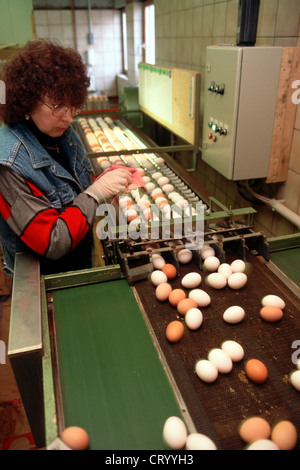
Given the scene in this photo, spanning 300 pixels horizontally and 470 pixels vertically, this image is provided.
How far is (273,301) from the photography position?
1.26 metres

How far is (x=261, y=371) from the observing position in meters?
1.01

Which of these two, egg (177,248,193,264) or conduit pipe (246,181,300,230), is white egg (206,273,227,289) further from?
conduit pipe (246,181,300,230)

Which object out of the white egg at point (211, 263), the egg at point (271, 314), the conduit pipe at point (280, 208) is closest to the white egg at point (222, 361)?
the egg at point (271, 314)

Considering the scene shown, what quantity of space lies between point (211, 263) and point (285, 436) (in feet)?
2.38

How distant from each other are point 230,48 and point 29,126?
1478 mm

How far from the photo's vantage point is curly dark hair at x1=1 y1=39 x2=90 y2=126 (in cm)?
128

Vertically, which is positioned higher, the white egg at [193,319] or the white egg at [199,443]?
the white egg at [193,319]

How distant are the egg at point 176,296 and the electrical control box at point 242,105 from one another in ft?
4.54

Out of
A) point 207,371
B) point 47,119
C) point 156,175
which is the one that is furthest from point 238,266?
point 156,175

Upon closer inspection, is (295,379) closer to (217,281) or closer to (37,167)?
(217,281)

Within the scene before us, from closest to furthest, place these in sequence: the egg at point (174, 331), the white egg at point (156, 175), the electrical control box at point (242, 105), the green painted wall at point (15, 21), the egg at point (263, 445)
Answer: the egg at point (263, 445) → the egg at point (174, 331) → the electrical control box at point (242, 105) → the white egg at point (156, 175) → the green painted wall at point (15, 21)

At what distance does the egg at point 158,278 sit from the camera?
1.40m

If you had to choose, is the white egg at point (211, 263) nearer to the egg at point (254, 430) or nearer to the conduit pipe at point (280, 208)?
the egg at point (254, 430)

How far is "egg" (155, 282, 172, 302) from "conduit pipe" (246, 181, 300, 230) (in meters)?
1.31
